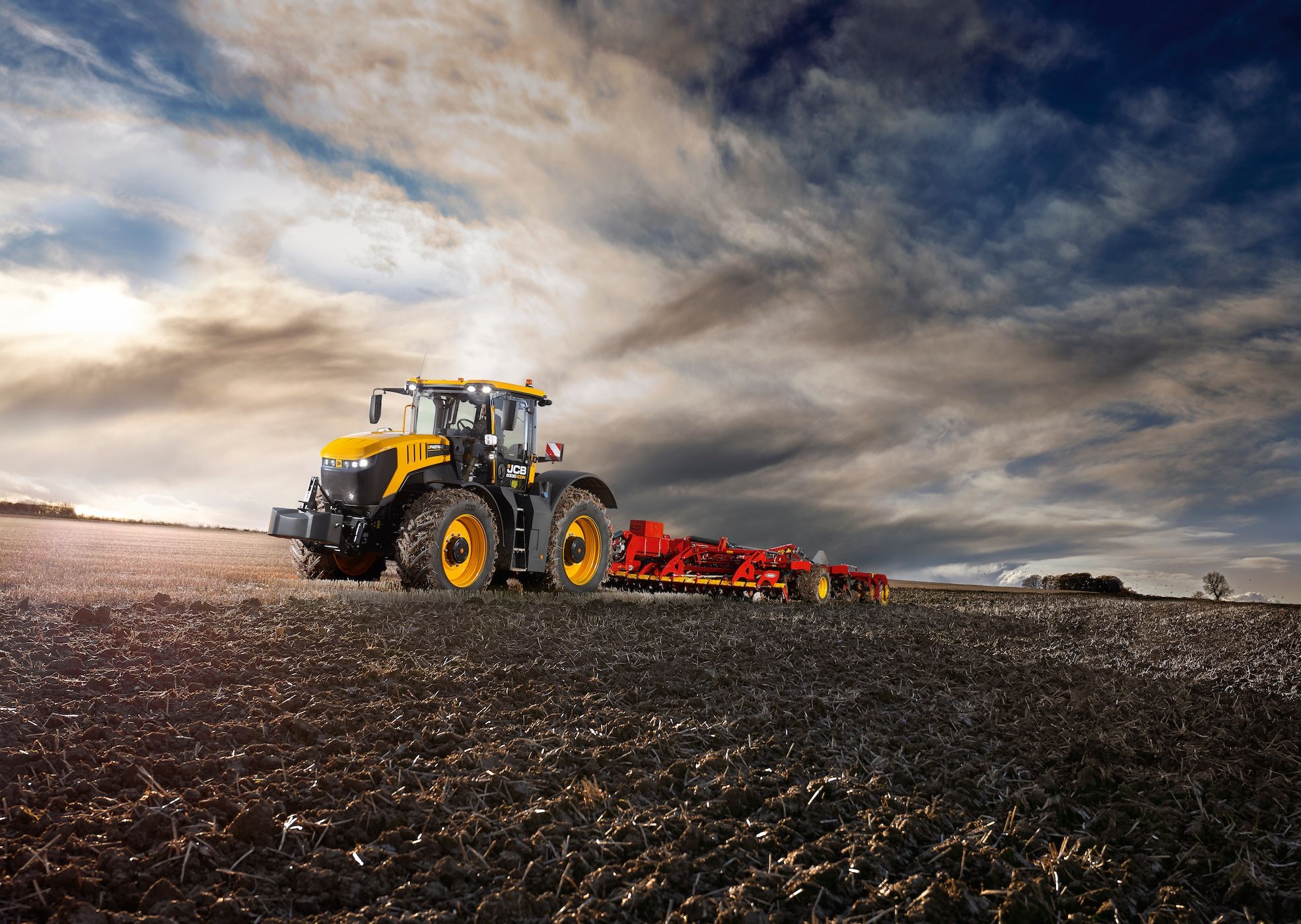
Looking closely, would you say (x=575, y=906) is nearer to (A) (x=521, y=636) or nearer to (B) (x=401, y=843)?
(B) (x=401, y=843)

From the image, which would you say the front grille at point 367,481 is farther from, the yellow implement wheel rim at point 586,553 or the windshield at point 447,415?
the yellow implement wheel rim at point 586,553

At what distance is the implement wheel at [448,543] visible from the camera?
10.3 metres

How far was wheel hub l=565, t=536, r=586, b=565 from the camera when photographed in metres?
13.2

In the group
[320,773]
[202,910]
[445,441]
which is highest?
[445,441]

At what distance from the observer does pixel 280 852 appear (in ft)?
10.9

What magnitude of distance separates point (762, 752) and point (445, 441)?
27.4 ft

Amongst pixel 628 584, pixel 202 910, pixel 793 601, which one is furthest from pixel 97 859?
pixel 793 601

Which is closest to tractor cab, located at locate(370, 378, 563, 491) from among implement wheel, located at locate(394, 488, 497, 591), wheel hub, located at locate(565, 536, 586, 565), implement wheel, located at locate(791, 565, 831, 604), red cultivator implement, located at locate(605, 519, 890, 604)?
implement wheel, located at locate(394, 488, 497, 591)

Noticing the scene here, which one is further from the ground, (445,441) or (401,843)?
(445,441)

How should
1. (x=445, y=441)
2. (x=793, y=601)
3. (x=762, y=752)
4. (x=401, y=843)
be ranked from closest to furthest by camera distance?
(x=401, y=843), (x=762, y=752), (x=445, y=441), (x=793, y=601)

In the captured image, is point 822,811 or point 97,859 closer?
point 97,859

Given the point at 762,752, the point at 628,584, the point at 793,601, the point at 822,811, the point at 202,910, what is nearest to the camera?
the point at 202,910

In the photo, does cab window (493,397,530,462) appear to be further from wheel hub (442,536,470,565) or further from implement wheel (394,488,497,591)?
wheel hub (442,536,470,565)

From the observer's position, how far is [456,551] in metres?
11.0
